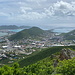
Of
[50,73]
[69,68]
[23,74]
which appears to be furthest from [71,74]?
[23,74]

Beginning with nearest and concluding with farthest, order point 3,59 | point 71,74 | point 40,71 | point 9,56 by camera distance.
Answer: point 71,74 < point 40,71 < point 3,59 < point 9,56

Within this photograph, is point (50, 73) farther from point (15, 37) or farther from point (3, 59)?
point (15, 37)

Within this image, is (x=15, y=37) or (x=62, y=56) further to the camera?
(x=15, y=37)

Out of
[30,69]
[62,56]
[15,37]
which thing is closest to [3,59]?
[62,56]

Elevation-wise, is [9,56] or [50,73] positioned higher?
[50,73]

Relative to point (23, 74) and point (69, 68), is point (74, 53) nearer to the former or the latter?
point (69, 68)

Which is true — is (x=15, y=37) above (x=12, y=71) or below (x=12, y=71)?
below

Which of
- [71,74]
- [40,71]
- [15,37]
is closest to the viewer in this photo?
[71,74]

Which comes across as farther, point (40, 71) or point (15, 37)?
point (15, 37)

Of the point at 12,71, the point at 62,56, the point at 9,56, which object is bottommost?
the point at 9,56
